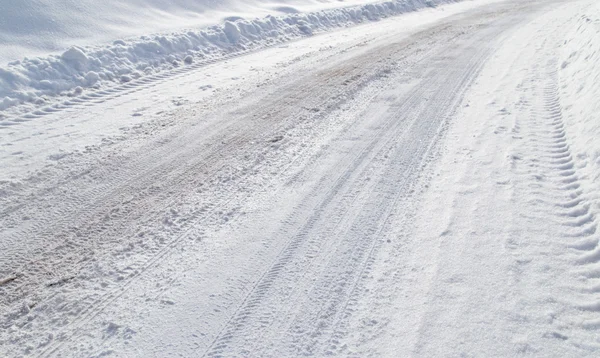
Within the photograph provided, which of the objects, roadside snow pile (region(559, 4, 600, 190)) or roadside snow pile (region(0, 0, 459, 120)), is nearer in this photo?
roadside snow pile (region(559, 4, 600, 190))

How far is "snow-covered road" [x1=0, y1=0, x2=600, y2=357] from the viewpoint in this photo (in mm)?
3170

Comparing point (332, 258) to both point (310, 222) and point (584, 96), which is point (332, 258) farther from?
point (584, 96)

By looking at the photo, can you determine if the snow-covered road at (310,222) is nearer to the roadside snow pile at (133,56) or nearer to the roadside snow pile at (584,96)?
the roadside snow pile at (584,96)

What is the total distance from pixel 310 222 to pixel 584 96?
4.73m

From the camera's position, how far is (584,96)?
6.66m

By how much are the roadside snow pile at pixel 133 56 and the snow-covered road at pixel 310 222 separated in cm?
101

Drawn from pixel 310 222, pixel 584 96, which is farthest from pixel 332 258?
pixel 584 96

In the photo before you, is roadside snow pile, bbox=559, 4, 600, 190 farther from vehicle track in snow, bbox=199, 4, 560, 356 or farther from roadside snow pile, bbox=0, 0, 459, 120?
roadside snow pile, bbox=0, 0, 459, 120

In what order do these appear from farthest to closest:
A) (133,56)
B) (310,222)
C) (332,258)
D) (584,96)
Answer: (133,56) < (584,96) < (310,222) < (332,258)

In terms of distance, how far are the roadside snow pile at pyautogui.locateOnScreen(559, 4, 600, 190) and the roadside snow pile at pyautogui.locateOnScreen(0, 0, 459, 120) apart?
745cm

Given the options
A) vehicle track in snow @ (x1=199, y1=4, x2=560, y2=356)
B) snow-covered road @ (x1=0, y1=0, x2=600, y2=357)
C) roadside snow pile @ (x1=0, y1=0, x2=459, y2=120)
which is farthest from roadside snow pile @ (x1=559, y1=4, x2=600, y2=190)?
roadside snow pile @ (x1=0, y1=0, x2=459, y2=120)

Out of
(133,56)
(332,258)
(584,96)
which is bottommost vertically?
(332,258)

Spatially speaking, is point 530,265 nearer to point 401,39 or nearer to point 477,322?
point 477,322

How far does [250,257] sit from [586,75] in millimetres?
6211
